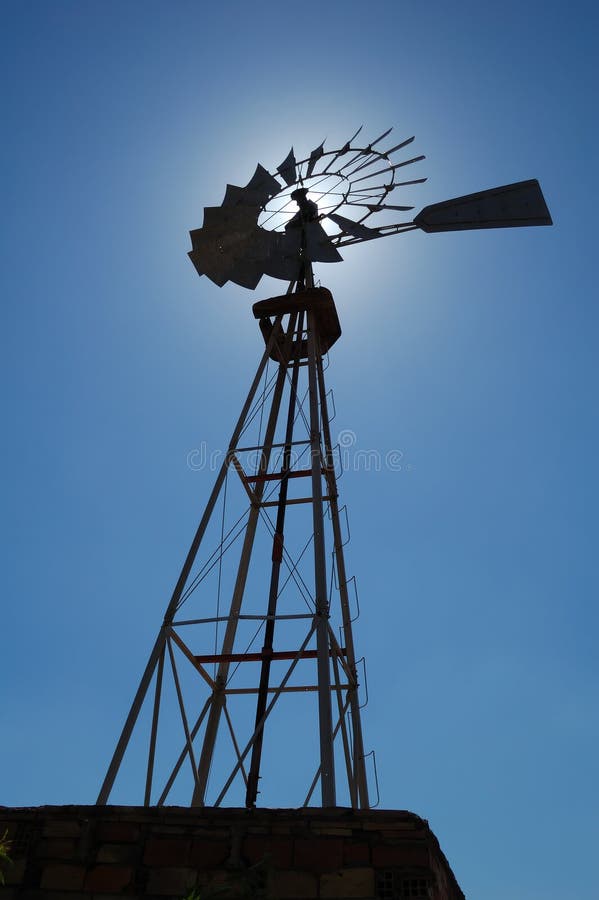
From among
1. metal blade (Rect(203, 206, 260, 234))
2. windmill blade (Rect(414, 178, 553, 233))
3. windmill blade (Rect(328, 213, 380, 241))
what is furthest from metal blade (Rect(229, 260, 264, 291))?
windmill blade (Rect(414, 178, 553, 233))

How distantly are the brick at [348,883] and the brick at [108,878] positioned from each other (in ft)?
6.34

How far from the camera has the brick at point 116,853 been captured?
7496mm

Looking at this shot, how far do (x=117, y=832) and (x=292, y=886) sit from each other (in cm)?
189

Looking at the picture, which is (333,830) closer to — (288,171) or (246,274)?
(246,274)

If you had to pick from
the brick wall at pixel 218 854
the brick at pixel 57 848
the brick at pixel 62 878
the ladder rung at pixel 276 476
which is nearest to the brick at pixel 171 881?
the brick wall at pixel 218 854

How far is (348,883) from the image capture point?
7.02 metres

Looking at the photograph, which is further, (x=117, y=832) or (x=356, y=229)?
(x=356, y=229)

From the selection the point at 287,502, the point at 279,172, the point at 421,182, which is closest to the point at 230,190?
the point at 279,172

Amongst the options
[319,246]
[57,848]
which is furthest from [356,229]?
[57,848]

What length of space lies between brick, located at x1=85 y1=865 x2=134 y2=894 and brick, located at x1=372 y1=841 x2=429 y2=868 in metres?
2.43

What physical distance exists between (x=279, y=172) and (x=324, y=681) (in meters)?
10.7

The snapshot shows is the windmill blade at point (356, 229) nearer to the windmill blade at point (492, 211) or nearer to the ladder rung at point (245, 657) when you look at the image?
the windmill blade at point (492, 211)

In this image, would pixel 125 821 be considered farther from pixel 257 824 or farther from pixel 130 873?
pixel 257 824

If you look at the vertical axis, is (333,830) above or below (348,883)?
above
